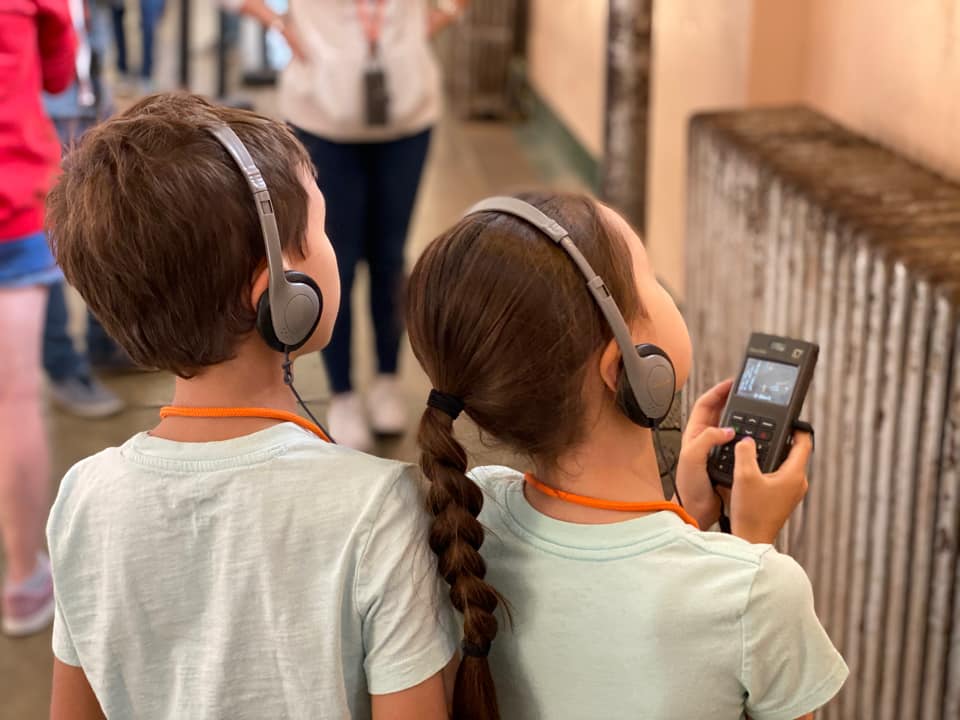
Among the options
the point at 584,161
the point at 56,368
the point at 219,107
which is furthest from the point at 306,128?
the point at 584,161

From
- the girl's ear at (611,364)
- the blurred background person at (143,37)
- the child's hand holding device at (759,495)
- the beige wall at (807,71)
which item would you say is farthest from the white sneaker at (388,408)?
the blurred background person at (143,37)

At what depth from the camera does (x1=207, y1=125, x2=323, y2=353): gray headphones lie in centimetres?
95

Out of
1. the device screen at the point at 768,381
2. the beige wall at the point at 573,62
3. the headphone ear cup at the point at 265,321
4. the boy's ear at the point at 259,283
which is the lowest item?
the beige wall at the point at 573,62

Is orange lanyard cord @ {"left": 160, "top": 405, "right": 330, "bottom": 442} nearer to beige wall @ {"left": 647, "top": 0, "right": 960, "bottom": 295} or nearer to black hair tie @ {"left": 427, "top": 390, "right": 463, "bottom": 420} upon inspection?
black hair tie @ {"left": 427, "top": 390, "right": 463, "bottom": 420}

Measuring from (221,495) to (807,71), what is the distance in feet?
6.96

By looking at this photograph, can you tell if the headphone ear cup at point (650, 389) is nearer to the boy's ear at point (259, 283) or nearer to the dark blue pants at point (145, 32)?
the boy's ear at point (259, 283)

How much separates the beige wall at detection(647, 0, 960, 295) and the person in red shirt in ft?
4.63

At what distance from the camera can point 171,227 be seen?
0.95 metres

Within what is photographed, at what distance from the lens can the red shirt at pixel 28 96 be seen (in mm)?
2080

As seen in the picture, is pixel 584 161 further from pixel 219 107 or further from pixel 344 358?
pixel 219 107

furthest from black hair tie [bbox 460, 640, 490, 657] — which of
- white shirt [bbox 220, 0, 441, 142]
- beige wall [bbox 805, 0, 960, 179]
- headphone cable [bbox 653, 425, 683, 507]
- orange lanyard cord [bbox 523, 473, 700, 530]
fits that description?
white shirt [bbox 220, 0, 441, 142]

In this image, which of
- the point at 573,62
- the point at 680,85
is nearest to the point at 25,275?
the point at 680,85

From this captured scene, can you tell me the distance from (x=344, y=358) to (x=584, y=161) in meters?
→ 3.16

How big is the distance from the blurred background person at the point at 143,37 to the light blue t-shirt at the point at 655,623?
560 cm
